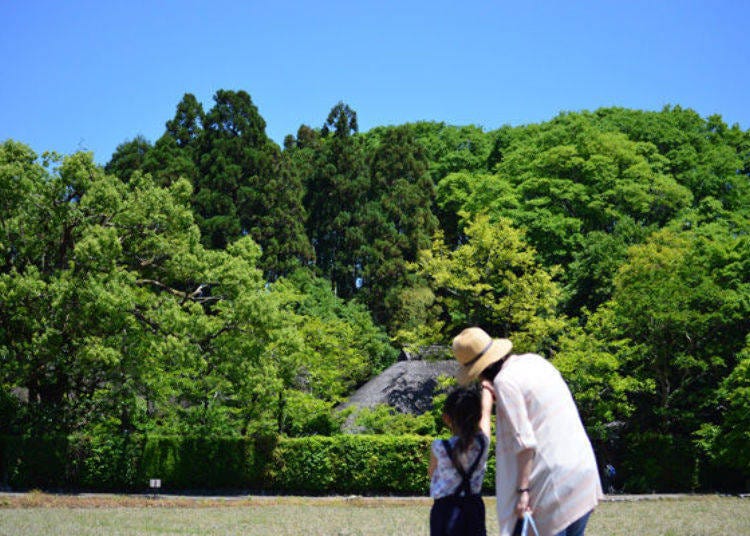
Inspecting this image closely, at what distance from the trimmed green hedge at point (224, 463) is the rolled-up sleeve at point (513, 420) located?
86.3 feet

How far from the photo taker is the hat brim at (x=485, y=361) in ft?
18.0

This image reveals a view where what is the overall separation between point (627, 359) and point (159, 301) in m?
18.9

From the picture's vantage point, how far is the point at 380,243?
2024 inches

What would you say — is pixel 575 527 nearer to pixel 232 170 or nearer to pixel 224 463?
pixel 224 463

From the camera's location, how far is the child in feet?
18.5

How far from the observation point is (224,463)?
3055cm

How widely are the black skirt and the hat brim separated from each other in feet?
2.76

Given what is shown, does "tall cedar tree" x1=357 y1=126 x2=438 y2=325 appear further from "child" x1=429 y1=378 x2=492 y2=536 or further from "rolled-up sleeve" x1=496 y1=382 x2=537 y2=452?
"rolled-up sleeve" x1=496 y1=382 x2=537 y2=452

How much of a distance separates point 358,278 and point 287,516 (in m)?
35.0

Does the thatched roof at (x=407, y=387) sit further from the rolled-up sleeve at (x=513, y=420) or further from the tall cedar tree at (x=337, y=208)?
the rolled-up sleeve at (x=513, y=420)

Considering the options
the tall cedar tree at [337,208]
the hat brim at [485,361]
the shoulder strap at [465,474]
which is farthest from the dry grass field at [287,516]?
the tall cedar tree at [337,208]

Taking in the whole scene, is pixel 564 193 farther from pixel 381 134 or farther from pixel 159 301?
pixel 159 301

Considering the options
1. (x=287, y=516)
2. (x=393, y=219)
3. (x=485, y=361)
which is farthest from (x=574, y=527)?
(x=393, y=219)

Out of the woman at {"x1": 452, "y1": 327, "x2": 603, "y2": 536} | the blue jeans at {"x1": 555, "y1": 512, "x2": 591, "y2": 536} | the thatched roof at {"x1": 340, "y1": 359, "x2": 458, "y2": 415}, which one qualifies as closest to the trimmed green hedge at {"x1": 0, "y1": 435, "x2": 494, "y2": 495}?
the thatched roof at {"x1": 340, "y1": 359, "x2": 458, "y2": 415}
